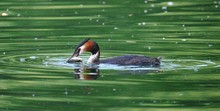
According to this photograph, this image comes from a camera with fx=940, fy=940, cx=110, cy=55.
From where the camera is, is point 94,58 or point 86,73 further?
point 94,58

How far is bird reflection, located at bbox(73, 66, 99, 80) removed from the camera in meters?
12.9

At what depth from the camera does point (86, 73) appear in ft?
43.9

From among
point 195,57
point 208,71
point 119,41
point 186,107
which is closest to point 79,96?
point 186,107

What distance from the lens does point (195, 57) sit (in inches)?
569

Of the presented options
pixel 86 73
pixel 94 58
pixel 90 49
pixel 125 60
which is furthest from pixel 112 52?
pixel 86 73

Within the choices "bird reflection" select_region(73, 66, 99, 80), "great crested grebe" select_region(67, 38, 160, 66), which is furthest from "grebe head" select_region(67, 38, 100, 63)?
"bird reflection" select_region(73, 66, 99, 80)

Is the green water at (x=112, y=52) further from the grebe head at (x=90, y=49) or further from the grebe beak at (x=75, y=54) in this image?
the grebe head at (x=90, y=49)

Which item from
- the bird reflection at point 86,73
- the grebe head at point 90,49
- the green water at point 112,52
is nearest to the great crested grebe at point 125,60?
the grebe head at point 90,49

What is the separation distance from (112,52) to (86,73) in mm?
2225

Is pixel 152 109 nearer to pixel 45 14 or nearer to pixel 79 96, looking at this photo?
pixel 79 96

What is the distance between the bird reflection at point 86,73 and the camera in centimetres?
1287

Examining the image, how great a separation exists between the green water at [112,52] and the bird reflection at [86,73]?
0.29 feet

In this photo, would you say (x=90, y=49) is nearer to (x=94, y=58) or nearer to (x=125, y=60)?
(x=94, y=58)

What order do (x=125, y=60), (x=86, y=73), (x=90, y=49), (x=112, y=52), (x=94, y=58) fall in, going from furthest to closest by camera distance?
(x=112, y=52) → (x=90, y=49) → (x=94, y=58) → (x=125, y=60) → (x=86, y=73)
